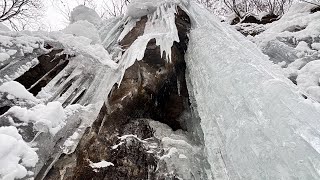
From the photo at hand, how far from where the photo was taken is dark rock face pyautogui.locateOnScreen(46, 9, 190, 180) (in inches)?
100

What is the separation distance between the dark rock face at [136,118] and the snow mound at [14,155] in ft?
1.12

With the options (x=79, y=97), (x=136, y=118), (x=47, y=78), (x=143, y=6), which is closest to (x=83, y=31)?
(x=143, y=6)

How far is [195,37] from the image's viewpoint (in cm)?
417

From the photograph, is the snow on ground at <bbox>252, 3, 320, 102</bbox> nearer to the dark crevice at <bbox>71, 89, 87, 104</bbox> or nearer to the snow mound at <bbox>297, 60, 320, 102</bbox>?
the snow mound at <bbox>297, 60, 320, 102</bbox>

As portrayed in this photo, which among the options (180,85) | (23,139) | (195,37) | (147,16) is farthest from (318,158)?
(147,16)

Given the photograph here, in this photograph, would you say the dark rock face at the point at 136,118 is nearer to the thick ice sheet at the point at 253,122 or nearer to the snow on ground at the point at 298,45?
the thick ice sheet at the point at 253,122

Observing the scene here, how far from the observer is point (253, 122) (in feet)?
6.88

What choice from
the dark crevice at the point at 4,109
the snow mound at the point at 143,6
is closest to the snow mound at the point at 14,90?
the dark crevice at the point at 4,109

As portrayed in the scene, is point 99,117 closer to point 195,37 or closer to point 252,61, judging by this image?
point 252,61

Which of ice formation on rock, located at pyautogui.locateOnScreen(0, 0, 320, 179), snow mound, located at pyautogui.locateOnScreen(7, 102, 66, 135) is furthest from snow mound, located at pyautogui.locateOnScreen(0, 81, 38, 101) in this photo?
snow mound, located at pyautogui.locateOnScreen(7, 102, 66, 135)

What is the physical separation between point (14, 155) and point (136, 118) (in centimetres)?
141

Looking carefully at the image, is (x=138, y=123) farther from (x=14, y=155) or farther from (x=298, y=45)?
(x=298, y=45)

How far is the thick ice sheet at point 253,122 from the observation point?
1688 mm

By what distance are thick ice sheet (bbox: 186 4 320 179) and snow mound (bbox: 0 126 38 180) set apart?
1.26 metres
